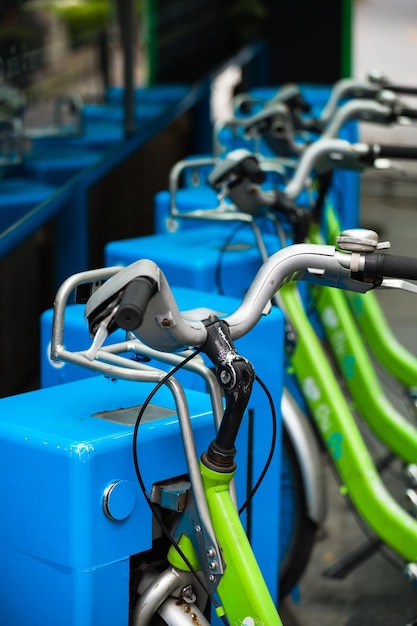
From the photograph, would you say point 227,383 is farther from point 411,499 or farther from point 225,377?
point 411,499

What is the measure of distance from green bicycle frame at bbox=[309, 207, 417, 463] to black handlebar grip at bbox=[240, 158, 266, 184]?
568 mm

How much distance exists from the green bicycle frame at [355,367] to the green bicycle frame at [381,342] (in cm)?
23

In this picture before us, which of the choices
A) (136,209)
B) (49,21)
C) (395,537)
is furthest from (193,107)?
(395,537)

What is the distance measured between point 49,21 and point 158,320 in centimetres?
376

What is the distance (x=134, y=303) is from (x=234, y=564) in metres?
0.56

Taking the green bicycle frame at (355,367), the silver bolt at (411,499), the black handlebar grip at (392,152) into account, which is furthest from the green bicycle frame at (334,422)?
the black handlebar grip at (392,152)

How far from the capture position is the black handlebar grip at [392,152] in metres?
3.97

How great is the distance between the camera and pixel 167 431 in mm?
2436

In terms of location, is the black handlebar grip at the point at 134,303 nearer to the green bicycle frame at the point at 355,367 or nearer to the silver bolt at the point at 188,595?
the silver bolt at the point at 188,595

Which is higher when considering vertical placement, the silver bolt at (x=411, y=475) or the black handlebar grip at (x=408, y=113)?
the black handlebar grip at (x=408, y=113)

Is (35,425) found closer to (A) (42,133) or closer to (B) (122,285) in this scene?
(B) (122,285)

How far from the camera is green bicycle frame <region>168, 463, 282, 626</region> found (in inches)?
87.6

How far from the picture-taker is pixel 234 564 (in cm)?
Result: 223

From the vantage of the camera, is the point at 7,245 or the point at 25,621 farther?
the point at 7,245
